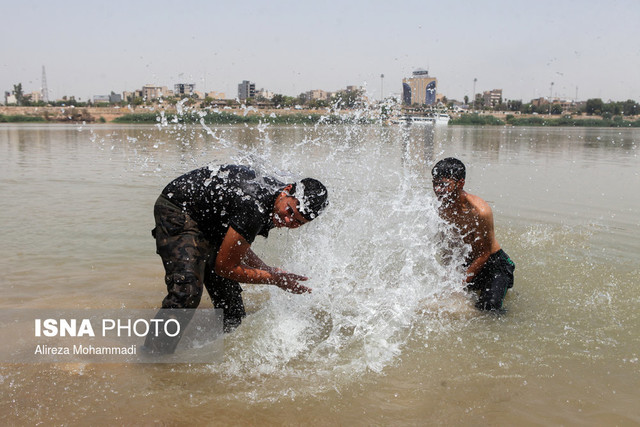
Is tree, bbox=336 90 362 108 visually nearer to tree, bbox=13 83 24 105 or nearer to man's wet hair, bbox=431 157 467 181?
man's wet hair, bbox=431 157 467 181

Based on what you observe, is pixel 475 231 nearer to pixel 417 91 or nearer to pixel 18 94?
pixel 417 91

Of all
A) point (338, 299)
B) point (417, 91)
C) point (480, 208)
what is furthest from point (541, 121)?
point (338, 299)

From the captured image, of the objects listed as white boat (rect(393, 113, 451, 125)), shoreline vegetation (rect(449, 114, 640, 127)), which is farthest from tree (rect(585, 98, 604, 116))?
white boat (rect(393, 113, 451, 125))

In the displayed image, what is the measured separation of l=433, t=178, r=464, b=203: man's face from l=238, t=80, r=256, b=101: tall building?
2785 mm

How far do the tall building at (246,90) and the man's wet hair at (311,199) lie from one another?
319 centimetres

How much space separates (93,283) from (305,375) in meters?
3.37

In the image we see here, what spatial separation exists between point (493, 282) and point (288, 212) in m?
2.87

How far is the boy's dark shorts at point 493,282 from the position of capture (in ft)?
16.8

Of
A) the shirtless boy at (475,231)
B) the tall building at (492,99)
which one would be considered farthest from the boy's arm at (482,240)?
the tall building at (492,99)

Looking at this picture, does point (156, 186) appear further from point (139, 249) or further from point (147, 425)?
point (147, 425)

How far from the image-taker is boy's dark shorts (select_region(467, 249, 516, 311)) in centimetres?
513

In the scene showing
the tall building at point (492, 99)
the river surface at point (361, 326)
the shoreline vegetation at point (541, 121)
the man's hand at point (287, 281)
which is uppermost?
the tall building at point (492, 99)

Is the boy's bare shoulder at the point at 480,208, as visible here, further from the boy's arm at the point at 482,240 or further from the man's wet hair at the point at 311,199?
the man's wet hair at the point at 311,199

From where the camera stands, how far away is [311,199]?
3334mm
